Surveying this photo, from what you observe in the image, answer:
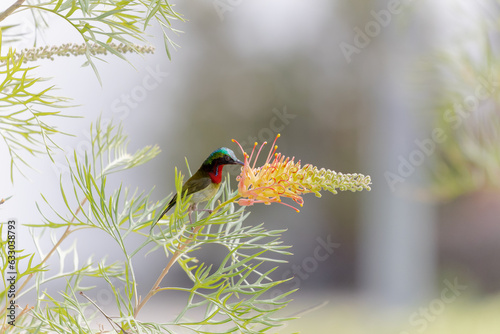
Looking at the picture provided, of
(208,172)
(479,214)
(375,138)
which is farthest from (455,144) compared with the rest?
(375,138)

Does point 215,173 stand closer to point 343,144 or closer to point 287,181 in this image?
point 287,181

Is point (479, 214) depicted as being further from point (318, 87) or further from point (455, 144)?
point (455, 144)

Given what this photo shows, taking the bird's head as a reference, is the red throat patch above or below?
below

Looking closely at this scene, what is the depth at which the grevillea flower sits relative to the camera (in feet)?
0.77

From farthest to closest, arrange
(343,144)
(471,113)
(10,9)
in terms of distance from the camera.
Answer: (343,144)
(471,113)
(10,9)

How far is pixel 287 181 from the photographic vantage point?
249 mm

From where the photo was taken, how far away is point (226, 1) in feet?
6.31

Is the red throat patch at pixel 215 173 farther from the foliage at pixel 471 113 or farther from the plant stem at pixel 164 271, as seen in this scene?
the foliage at pixel 471 113

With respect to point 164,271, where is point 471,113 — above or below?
above

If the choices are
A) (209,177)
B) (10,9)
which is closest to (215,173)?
(209,177)

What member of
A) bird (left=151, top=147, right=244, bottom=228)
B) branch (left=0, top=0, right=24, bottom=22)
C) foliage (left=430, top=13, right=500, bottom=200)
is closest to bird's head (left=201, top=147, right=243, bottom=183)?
bird (left=151, top=147, right=244, bottom=228)

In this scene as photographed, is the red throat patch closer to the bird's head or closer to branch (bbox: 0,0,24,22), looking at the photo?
the bird's head

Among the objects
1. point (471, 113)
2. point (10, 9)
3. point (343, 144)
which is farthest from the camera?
point (343, 144)

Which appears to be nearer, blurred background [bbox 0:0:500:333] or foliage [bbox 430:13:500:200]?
foliage [bbox 430:13:500:200]
